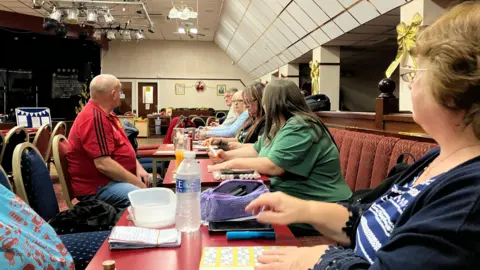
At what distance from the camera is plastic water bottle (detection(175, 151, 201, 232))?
1287mm

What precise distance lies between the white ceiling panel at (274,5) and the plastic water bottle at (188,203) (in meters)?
6.85

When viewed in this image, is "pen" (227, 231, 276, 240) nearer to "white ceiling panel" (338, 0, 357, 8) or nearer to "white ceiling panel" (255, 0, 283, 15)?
"white ceiling panel" (338, 0, 357, 8)

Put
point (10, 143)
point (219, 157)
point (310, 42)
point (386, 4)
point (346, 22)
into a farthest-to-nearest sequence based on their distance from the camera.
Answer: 1. point (310, 42)
2. point (346, 22)
3. point (386, 4)
4. point (10, 143)
5. point (219, 157)

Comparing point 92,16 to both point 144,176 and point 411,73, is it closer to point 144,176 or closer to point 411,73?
point 144,176

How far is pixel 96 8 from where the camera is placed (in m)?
9.07

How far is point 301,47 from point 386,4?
3835mm

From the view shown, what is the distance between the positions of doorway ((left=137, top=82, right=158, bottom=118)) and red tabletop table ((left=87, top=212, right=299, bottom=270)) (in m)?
15.2

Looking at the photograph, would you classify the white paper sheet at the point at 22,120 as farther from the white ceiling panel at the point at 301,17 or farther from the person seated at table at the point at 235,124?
the white ceiling panel at the point at 301,17

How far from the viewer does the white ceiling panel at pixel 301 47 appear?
8591 mm

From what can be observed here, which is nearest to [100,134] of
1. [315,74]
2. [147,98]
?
[315,74]

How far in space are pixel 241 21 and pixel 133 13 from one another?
9.81 ft

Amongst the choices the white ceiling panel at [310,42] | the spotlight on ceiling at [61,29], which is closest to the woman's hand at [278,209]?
the white ceiling panel at [310,42]

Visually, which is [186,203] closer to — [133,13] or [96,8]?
[96,8]

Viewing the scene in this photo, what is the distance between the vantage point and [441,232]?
0.61m
